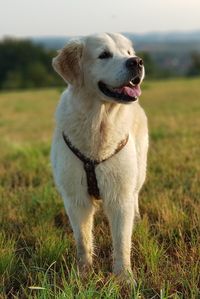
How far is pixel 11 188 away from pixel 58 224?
1334mm

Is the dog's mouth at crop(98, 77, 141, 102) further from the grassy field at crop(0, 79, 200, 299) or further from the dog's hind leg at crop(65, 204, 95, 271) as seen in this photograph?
the grassy field at crop(0, 79, 200, 299)

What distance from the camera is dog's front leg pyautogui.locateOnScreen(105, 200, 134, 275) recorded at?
3.44 meters

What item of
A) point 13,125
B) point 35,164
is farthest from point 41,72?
point 35,164

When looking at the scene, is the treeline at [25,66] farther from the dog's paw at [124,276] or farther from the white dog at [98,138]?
the dog's paw at [124,276]

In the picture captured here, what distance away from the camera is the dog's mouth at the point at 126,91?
343 centimetres

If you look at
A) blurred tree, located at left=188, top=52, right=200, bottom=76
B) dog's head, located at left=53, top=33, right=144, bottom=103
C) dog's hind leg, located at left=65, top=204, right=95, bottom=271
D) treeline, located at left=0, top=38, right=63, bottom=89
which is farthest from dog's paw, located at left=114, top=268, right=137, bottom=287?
blurred tree, located at left=188, top=52, right=200, bottom=76

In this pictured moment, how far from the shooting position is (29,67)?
57500mm

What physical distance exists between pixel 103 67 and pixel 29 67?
5529cm

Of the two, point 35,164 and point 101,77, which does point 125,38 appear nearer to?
point 101,77

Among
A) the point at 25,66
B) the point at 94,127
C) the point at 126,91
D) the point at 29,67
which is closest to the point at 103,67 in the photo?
the point at 126,91

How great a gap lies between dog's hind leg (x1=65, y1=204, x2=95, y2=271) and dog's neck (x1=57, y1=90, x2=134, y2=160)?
418 millimetres

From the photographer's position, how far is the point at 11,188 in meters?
5.55

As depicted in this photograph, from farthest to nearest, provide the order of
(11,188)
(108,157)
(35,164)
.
Result: (35,164) → (11,188) → (108,157)

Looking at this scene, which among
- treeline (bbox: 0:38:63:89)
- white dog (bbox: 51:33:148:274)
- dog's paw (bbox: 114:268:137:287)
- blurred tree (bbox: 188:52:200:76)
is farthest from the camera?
blurred tree (bbox: 188:52:200:76)
